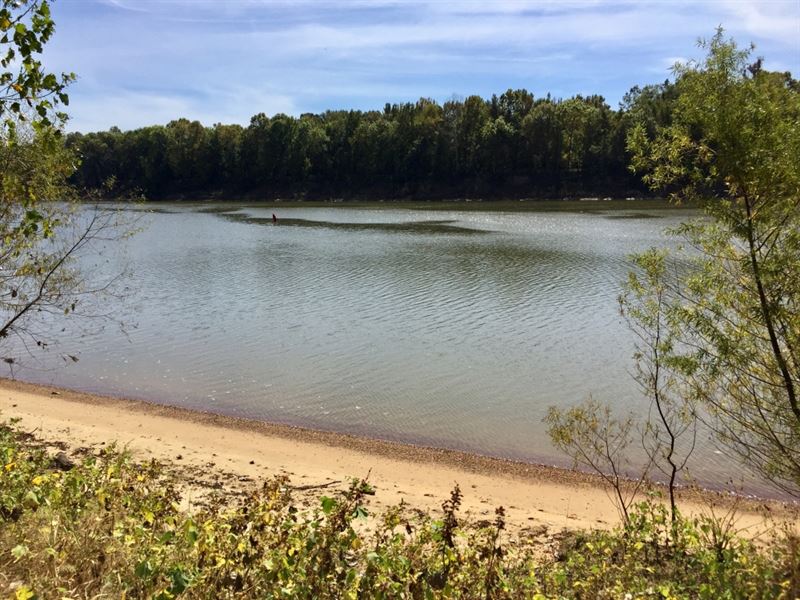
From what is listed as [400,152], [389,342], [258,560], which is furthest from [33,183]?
[400,152]

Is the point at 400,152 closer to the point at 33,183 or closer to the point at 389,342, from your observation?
the point at 389,342

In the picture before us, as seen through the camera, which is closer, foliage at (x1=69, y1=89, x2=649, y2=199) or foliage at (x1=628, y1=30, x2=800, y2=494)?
foliage at (x1=628, y1=30, x2=800, y2=494)

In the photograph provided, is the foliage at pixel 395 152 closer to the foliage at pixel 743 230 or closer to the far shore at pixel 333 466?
the far shore at pixel 333 466

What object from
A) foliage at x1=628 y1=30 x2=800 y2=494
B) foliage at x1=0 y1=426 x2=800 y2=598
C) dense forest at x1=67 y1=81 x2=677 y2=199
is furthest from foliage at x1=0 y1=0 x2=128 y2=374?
dense forest at x1=67 y1=81 x2=677 y2=199

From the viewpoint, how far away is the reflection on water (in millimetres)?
13656

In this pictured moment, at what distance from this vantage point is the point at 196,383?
632 inches

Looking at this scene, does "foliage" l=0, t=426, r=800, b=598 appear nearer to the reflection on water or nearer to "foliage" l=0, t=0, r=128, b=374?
"foliage" l=0, t=0, r=128, b=374

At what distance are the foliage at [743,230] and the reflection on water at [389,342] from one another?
5104 mm

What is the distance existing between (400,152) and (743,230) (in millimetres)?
105150

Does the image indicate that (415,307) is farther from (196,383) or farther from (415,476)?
(415,476)

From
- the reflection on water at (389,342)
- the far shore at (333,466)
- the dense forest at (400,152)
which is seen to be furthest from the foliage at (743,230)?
the dense forest at (400,152)

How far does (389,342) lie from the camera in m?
18.7

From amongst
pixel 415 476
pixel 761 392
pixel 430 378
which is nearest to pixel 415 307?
pixel 430 378

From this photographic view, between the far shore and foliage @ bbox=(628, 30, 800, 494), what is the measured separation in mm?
2609
